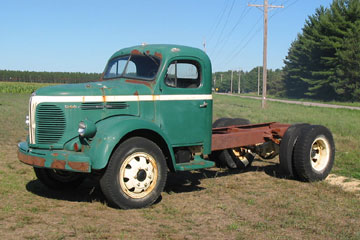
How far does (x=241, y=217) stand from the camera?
→ 5641mm

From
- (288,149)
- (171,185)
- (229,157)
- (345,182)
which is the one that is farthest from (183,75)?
(345,182)

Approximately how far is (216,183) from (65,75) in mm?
129814

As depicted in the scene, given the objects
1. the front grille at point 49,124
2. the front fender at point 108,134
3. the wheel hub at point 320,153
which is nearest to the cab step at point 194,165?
the front fender at point 108,134

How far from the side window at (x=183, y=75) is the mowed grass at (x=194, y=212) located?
5.52 feet

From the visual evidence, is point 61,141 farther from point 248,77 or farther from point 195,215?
point 248,77

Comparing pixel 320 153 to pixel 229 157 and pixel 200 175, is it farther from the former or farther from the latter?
pixel 200 175

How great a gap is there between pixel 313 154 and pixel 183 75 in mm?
3065

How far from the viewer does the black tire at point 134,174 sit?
5.67 meters

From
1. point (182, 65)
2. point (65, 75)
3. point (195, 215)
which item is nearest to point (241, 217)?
point (195, 215)

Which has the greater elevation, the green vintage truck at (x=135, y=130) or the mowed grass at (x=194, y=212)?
the green vintage truck at (x=135, y=130)

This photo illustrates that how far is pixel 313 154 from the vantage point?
8273 millimetres

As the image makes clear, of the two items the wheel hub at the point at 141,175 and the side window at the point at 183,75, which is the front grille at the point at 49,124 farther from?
the side window at the point at 183,75

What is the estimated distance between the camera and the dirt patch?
7.36 meters

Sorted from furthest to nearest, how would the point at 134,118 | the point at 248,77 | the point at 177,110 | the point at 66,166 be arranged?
the point at 248,77 → the point at 177,110 → the point at 134,118 → the point at 66,166
